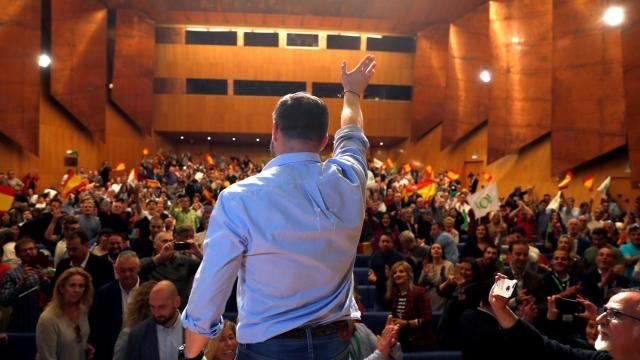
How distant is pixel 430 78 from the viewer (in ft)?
91.1

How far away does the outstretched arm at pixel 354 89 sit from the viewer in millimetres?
1981

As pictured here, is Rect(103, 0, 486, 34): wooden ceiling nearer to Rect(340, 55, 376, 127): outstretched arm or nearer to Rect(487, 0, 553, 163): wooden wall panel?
Rect(487, 0, 553, 163): wooden wall panel

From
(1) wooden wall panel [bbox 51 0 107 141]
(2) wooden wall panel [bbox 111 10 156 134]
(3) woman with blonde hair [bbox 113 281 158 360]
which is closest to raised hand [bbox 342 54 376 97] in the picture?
(3) woman with blonde hair [bbox 113 281 158 360]

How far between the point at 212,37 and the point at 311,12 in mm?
6493

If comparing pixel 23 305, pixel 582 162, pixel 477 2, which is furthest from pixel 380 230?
pixel 477 2

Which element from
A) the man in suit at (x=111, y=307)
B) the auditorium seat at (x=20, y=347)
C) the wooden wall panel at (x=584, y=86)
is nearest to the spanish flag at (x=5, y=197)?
the auditorium seat at (x=20, y=347)

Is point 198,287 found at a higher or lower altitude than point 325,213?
lower

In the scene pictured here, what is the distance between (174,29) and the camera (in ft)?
93.9

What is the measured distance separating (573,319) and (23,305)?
15.2 ft

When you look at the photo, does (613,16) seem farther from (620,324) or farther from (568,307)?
(620,324)

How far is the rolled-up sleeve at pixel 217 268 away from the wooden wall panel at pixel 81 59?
69.6 feet

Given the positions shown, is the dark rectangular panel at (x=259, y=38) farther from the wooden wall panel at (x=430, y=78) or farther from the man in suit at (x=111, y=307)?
the man in suit at (x=111, y=307)

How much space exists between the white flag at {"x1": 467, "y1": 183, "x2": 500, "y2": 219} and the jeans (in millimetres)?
9988

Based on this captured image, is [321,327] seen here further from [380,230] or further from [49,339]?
[380,230]
